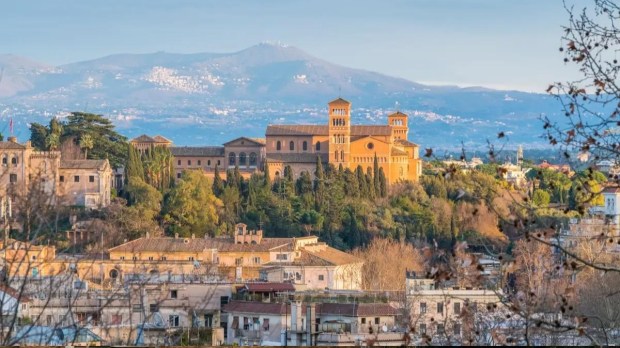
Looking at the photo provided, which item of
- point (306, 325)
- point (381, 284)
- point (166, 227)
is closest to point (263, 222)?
point (166, 227)

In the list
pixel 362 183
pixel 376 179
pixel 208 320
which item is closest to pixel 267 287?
pixel 208 320

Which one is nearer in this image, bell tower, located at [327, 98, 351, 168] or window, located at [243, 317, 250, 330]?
window, located at [243, 317, 250, 330]

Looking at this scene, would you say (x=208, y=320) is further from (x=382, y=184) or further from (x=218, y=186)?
(x=382, y=184)

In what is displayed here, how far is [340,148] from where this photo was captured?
289 ft

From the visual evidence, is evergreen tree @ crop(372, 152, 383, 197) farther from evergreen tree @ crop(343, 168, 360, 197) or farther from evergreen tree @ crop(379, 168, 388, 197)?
evergreen tree @ crop(343, 168, 360, 197)

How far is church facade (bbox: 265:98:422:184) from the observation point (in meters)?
86.4

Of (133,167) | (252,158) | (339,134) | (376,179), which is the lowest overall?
(376,179)

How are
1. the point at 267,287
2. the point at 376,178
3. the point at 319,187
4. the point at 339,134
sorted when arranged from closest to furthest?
Result: 1. the point at 267,287
2. the point at 319,187
3. the point at 376,178
4. the point at 339,134

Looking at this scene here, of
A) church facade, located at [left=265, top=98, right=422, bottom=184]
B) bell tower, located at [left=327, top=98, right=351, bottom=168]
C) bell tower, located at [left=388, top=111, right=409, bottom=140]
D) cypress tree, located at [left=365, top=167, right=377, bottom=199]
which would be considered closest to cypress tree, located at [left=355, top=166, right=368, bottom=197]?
cypress tree, located at [left=365, top=167, right=377, bottom=199]

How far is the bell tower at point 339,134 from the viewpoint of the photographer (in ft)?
286

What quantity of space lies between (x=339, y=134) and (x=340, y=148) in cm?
145

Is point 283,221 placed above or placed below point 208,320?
above

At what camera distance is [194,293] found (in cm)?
4400

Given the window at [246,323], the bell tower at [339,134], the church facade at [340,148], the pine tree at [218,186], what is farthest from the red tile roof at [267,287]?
the bell tower at [339,134]
